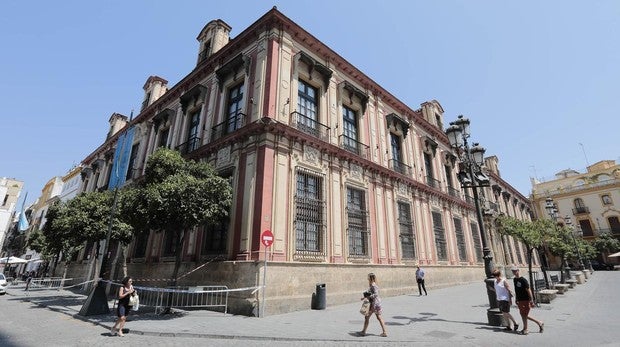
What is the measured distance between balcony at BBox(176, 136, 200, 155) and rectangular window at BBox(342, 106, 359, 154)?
23.7 feet

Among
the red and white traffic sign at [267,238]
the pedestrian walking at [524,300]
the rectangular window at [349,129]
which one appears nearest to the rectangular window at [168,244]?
the red and white traffic sign at [267,238]

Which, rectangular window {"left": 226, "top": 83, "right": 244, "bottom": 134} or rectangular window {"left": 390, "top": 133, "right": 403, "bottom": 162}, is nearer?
rectangular window {"left": 226, "top": 83, "right": 244, "bottom": 134}

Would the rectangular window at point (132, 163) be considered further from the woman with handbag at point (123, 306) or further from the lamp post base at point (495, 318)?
the lamp post base at point (495, 318)

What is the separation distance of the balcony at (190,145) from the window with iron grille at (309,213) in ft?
19.9

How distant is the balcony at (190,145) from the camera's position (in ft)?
49.4

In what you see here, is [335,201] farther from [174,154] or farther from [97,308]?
[97,308]

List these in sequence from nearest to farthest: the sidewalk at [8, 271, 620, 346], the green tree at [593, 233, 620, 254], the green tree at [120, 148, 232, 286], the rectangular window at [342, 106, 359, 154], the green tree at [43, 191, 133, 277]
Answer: the sidewalk at [8, 271, 620, 346]
the green tree at [120, 148, 232, 286]
the green tree at [43, 191, 133, 277]
the rectangular window at [342, 106, 359, 154]
the green tree at [593, 233, 620, 254]

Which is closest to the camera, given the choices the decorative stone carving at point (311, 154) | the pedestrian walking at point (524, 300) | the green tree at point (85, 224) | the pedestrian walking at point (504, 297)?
the pedestrian walking at point (524, 300)

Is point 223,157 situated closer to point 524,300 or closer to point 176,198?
point 176,198

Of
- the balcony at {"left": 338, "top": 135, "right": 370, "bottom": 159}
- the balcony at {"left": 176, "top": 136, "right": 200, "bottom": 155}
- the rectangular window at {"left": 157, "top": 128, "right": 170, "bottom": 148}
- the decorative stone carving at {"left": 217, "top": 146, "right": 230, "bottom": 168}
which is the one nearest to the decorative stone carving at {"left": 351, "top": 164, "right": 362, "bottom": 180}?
the balcony at {"left": 338, "top": 135, "right": 370, "bottom": 159}

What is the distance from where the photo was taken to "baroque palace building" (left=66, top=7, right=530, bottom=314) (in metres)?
10.8

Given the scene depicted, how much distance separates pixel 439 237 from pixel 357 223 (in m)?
8.28

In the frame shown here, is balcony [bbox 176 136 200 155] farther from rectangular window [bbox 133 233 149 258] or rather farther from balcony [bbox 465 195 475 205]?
balcony [bbox 465 195 475 205]

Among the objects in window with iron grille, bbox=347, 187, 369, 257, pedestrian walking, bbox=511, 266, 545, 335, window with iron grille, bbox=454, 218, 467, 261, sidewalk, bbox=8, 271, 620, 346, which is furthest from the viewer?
window with iron grille, bbox=454, 218, 467, 261
